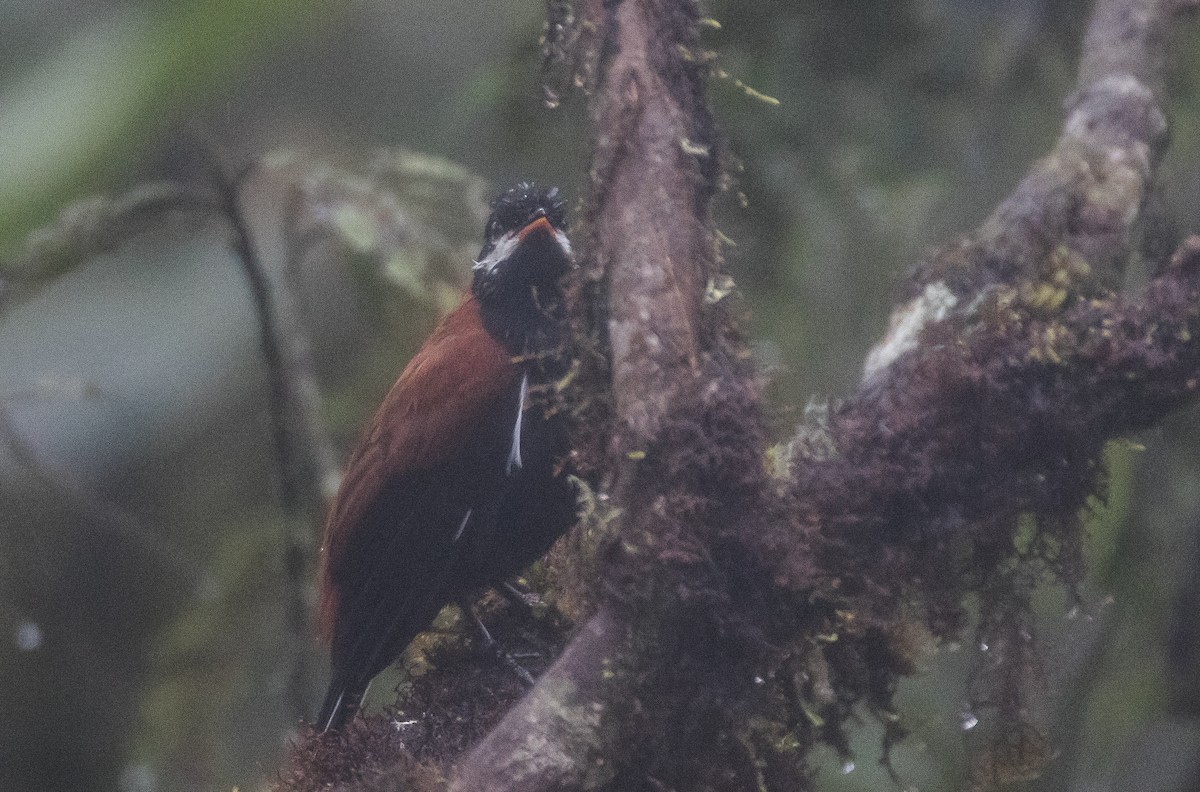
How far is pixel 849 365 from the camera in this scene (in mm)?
4949

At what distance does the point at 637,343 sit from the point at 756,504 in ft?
1.02

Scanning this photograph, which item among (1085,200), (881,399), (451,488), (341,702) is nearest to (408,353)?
(451,488)

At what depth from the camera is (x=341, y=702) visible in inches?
95.5

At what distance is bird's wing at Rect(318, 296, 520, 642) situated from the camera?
8.16 ft

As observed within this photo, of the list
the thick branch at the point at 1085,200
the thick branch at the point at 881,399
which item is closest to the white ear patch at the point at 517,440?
the thick branch at the point at 881,399

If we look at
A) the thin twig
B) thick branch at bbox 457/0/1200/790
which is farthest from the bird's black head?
the thin twig

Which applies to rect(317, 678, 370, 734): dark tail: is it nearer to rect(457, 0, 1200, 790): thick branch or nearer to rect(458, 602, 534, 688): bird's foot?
rect(458, 602, 534, 688): bird's foot

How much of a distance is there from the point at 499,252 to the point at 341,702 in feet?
3.52

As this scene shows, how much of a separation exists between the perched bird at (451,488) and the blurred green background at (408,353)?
0.36 m

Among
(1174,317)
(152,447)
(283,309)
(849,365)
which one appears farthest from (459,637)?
(152,447)

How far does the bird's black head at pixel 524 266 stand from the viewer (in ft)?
8.68

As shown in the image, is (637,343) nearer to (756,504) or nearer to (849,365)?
(756,504)

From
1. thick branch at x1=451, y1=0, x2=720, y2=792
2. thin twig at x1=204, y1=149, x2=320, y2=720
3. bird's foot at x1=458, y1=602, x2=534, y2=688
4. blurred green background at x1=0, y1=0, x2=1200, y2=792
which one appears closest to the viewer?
thick branch at x1=451, y1=0, x2=720, y2=792

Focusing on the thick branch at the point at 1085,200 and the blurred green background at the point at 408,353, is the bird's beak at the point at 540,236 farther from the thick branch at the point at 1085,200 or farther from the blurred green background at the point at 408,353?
the thick branch at the point at 1085,200
